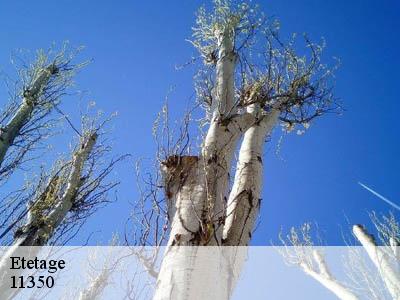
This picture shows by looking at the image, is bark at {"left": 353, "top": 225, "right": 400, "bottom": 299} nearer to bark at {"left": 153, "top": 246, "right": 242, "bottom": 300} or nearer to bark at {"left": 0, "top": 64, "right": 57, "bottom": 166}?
bark at {"left": 153, "top": 246, "right": 242, "bottom": 300}

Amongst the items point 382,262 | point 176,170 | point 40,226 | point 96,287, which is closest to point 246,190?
point 176,170

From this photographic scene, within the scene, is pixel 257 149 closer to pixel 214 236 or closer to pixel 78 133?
pixel 214 236


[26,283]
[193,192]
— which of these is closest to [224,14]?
[193,192]

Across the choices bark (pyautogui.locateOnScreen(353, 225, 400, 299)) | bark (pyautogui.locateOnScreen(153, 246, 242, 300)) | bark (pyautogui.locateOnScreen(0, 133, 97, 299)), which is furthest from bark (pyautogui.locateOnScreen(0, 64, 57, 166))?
bark (pyautogui.locateOnScreen(353, 225, 400, 299))

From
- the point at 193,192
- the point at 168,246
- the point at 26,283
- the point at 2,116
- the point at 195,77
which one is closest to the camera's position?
the point at 168,246

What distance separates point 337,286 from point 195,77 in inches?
230

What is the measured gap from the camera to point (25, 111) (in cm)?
667

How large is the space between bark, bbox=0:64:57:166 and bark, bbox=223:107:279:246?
166 inches

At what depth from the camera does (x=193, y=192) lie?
2.60 m

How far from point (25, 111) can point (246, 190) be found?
16.7 ft

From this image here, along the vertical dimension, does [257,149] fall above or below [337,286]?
below

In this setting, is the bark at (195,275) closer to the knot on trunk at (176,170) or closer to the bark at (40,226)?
the knot on trunk at (176,170)

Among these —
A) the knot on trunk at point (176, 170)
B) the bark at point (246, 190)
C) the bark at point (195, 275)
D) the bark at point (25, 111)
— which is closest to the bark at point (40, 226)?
the bark at point (25, 111)

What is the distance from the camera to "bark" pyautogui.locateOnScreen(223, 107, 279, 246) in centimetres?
273
